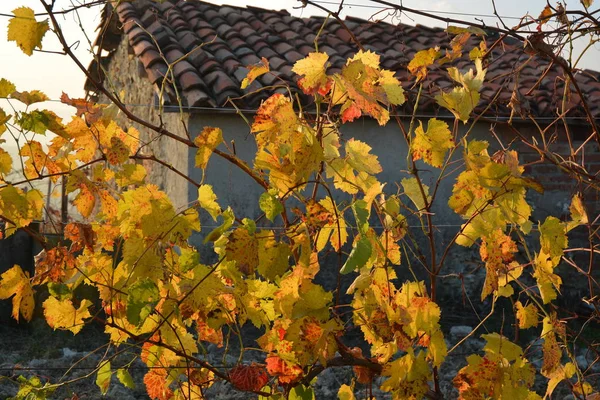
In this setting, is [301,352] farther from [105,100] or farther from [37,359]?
[105,100]

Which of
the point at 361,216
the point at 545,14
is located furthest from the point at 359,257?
the point at 545,14

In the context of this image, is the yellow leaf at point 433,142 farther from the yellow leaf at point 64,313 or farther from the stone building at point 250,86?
the stone building at point 250,86

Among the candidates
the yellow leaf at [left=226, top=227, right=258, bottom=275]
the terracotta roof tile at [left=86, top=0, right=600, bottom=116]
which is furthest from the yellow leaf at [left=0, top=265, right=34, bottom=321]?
the terracotta roof tile at [left=86, top=0, right=600, bottom=116]

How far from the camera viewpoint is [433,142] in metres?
1.67

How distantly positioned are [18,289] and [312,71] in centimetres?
80

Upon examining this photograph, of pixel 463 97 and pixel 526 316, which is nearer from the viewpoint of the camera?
pixel 463 97

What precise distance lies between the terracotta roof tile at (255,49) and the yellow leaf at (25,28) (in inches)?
173

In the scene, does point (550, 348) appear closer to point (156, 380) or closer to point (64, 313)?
point (156, 380)

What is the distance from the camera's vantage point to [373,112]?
4.97 feet

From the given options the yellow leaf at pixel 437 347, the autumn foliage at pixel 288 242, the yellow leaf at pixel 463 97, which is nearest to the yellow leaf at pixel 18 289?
the autumn foliage at pixel 288 242

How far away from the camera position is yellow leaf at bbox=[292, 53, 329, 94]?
1.56 m

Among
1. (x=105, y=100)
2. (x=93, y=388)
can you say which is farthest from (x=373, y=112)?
(x=105, y=100)

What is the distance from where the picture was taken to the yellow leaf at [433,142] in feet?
5.44

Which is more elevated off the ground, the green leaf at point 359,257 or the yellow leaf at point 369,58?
the yellow leaf at point 369,58
